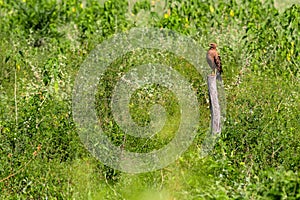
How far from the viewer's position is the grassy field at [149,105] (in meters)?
6.23

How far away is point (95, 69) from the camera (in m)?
8.18

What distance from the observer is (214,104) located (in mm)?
6938

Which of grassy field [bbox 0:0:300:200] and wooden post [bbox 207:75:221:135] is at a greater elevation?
wooden post [bbox 207:75:221:135]

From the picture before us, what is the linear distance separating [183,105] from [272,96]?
0.91m

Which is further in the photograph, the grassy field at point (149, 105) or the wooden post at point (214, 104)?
the wooden post at point (214, 104)

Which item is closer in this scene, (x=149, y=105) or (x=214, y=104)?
(x=214, y=104)

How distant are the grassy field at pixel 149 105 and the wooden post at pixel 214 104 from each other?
13cm

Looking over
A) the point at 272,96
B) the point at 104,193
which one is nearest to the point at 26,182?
the point at 104,193

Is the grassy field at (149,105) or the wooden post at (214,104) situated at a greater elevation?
the wooden post at (214,104)

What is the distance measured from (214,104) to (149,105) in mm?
971

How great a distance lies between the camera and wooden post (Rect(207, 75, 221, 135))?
6.91 m

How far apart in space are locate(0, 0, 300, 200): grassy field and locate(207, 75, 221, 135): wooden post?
0.42 ft

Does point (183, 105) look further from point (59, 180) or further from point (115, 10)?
point (115, 10)

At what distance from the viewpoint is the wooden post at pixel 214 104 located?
6914 millimetres
